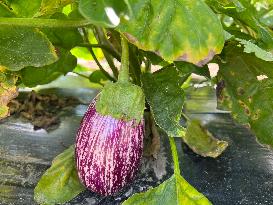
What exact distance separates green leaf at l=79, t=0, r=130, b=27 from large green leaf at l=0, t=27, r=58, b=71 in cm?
21

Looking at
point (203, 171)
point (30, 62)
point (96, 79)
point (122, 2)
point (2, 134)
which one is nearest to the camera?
point (122, 2)

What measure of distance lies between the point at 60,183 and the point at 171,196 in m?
0.18

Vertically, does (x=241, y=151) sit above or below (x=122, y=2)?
below

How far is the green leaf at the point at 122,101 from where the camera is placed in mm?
738

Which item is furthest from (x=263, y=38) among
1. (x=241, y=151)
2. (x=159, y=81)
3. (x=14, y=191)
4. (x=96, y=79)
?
(x=96, y=79)

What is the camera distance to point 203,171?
3.00 feet

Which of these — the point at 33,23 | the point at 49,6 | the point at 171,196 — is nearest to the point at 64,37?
the point at 49,6

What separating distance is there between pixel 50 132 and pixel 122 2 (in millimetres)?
533

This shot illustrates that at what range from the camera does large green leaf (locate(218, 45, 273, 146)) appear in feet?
2.72

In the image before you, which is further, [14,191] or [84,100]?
[84,100]

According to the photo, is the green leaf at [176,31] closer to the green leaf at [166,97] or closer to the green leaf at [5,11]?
the green leaf at [166,97]

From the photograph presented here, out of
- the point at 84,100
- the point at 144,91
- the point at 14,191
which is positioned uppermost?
the point at 144,91

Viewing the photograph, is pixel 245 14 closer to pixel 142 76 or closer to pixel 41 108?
pixel 142 76

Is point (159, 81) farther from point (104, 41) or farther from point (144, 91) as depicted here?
point (104, 41)
